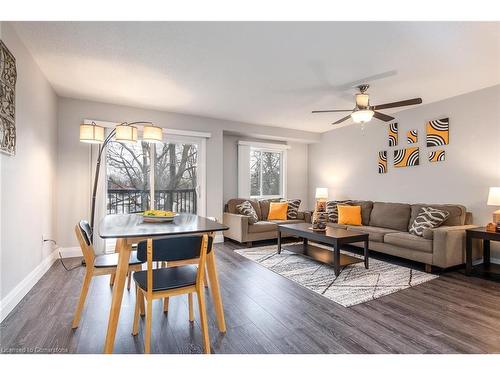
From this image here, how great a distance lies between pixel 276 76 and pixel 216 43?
99 centimetres

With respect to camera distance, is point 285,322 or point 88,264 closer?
point 88,264

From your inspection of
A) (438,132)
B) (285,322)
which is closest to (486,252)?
(438,132)

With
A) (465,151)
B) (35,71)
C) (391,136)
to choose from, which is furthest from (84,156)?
(465,151)

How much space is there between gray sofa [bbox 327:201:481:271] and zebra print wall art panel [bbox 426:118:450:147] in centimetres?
101

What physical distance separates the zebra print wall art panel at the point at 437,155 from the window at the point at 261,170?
2.97m

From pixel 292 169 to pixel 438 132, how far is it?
311 centimetres

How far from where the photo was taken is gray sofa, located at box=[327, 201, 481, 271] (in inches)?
128

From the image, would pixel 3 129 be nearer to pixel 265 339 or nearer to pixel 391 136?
pixel 265 339

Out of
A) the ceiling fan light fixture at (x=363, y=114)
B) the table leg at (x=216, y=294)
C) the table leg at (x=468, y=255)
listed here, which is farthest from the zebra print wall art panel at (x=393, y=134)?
the table leg at (x=216, y=294)

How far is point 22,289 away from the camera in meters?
2.54

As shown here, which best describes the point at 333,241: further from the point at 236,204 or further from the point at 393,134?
the point at 393,134

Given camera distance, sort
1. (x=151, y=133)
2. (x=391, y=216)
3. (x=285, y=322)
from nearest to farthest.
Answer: (x=285, y=322)
(x=151, y=133)
(x=391, y=216)

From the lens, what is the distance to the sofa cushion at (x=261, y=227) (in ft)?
15.9

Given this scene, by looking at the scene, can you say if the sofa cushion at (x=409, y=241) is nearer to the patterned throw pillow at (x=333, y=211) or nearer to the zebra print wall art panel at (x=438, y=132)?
the patterned throw pillow at (x=333, y=211)
